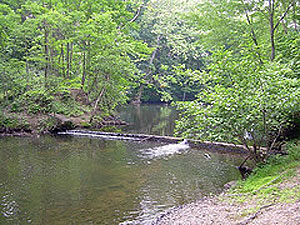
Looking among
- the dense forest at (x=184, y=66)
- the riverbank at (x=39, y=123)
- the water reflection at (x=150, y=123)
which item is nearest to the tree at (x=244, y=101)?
the dense forest at (x=184, y=66)

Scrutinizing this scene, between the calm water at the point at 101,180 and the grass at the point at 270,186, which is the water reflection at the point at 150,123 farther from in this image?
the grass at the point at 270,186

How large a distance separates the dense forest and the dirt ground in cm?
149

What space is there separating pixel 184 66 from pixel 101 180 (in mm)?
3790

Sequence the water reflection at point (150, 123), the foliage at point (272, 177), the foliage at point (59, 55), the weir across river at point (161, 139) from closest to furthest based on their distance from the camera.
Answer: the foliage at point (272, 177) → the weir across river at point (161, 139) → the foliage at point (59, 55) → the water reflection at point (150, 123)

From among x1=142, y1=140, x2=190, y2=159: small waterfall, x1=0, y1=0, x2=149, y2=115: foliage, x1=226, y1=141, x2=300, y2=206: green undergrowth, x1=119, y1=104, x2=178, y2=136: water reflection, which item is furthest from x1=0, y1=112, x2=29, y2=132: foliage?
x1=226, y1=141, x2=300, y2=206: green undergrowth

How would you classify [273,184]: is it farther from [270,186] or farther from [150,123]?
[150,123]

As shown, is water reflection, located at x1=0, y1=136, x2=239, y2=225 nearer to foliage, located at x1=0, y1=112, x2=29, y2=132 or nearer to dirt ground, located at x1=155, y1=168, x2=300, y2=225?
dirt ground, located at x1=155, y1=168, x2=300, y2=225

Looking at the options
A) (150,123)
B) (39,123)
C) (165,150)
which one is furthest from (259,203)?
(150,123)

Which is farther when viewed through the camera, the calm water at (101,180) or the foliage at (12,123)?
the foliage at (12,123)

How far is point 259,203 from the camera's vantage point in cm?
455

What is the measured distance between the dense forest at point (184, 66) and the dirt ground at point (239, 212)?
149cm

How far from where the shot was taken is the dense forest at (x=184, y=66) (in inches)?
242

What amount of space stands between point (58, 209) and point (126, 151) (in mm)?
5772

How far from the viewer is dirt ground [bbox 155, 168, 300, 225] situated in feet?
12.2
